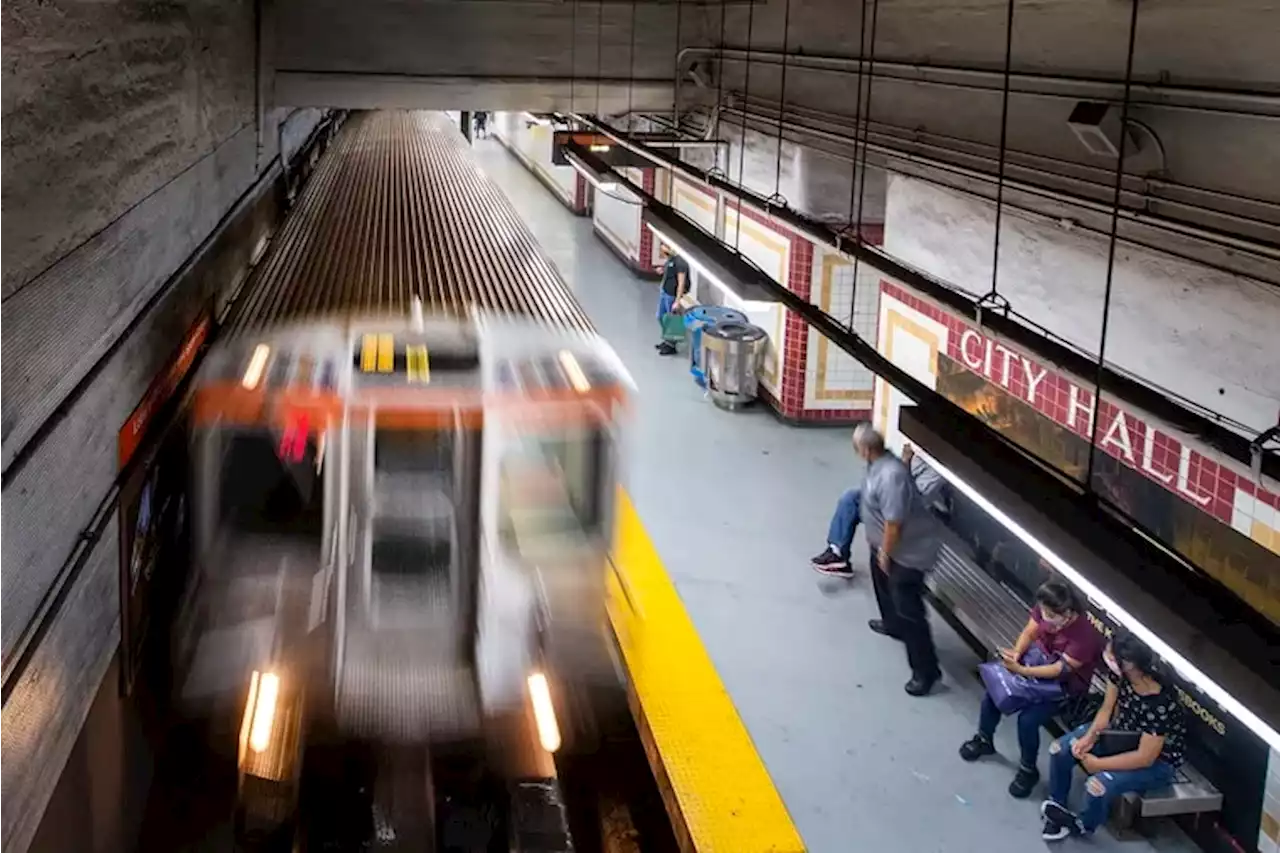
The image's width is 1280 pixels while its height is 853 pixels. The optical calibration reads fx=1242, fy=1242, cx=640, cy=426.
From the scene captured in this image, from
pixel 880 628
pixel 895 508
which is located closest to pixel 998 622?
pixel 880 628

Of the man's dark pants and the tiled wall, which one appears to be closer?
the tiled wall

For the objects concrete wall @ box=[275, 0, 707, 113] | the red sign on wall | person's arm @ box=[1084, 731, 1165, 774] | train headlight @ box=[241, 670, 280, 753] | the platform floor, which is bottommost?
the platform floor

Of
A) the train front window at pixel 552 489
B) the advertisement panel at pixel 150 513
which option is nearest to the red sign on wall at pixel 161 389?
the advertisement panel at pixel 150 513

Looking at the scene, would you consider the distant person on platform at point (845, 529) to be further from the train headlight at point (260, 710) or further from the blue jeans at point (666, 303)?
the blue jeans at point (666, 303)

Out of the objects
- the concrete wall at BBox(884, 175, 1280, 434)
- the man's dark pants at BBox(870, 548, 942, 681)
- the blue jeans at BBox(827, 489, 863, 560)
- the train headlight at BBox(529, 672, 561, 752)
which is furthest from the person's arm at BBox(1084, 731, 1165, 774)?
the blue jeans at BBox(827, 489, 863, 560)

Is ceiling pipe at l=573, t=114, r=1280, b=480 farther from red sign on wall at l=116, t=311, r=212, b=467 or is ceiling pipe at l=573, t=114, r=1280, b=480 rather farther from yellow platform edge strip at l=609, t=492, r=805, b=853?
red sign on wall at l=116, t=311, r=212, b=467

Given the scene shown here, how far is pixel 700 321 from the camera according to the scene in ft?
38.7

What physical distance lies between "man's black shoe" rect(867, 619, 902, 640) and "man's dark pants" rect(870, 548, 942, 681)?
0.22 meters

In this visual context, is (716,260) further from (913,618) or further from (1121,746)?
(1121,746)

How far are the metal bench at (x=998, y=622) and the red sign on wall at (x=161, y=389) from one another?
404 centimetres

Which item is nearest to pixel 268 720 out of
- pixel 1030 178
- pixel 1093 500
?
pixel 1093 500

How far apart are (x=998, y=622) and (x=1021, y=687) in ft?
3.64

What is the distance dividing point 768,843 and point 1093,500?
269cm

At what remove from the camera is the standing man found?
6.24 m
